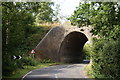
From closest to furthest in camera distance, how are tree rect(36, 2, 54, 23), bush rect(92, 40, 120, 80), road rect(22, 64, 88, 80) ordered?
bush rect(92, 40, 120, 80)
road rect(22, 64, 88, 80)
tree rect(36, 2, 54, 23)

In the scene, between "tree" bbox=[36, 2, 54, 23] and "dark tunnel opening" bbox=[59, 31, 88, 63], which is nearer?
"dark tunnel opening" bbox=[59, 31, 88, 63]

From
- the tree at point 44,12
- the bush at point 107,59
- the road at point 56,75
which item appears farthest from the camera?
the tree at point 44,12

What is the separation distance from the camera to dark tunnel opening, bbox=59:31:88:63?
3462 cm

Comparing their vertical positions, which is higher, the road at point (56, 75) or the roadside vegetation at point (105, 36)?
the roadside vegetation at point (105, 36)

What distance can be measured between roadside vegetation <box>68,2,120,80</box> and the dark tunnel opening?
1863 centimetres

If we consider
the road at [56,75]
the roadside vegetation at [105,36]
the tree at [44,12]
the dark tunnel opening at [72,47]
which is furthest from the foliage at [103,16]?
the tree at [44,12]

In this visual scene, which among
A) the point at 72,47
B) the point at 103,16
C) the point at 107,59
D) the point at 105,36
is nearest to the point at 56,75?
the point at 107,59

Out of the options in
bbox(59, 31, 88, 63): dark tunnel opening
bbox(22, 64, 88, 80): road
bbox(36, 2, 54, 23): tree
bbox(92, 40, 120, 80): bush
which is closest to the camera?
bbox(92, 40, 120, 80): bush

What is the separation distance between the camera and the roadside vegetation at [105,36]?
1309 cm

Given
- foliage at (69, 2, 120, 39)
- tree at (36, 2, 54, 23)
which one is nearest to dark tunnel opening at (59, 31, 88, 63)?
tree at (36, 2, 54, 23)

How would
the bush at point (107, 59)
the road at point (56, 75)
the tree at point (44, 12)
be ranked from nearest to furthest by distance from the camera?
the bush at point (107, 59) < the road at point (56, 75) < the tree at point (44, 12)

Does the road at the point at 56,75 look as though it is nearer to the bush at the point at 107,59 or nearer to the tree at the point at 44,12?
the bush at the point at 107,59

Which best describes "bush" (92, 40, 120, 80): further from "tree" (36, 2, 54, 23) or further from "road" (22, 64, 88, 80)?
"tree" (36, 2, 54, 23)

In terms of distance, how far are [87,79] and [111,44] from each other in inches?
133
